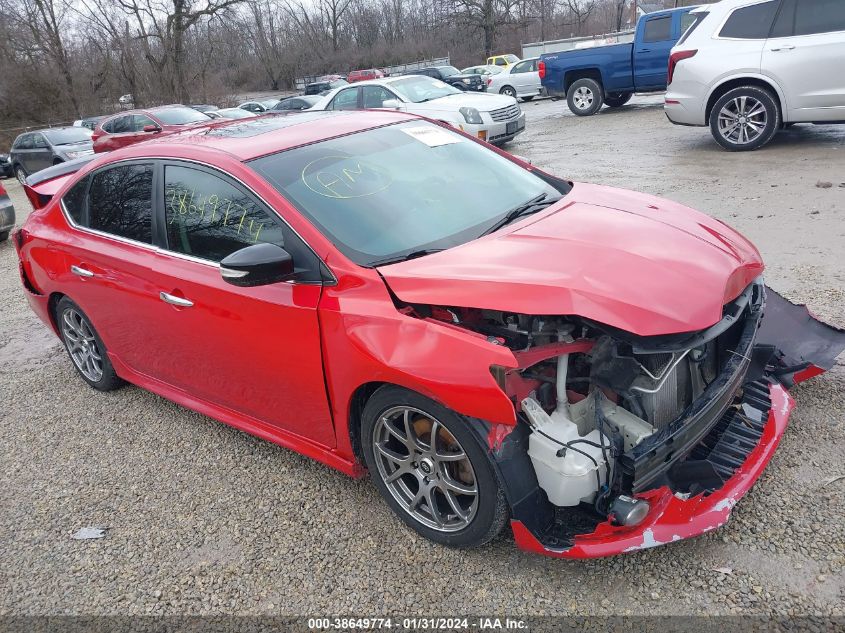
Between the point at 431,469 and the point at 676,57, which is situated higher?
the point at 676,57

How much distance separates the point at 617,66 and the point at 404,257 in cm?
1380

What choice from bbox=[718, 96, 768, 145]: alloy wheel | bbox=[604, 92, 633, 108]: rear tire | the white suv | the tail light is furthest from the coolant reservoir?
bbox=[604, 92, 633, 108]: rear tire

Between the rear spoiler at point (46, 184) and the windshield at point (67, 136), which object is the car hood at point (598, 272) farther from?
the windshield at point (67, 136)

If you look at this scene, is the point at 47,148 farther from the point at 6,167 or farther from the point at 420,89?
the point at 420,89

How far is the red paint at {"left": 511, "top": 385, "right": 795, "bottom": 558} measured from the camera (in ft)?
7.41

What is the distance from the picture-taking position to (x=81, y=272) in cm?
396

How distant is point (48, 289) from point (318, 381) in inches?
106

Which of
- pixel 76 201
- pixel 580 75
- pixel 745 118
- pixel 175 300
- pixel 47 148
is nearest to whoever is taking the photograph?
pixel 175 300

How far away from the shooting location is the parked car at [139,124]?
14555mm

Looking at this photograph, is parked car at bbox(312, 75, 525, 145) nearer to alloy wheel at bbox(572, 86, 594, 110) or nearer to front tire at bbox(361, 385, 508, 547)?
alloy wheel at bbox(572, 86, 594, 110)

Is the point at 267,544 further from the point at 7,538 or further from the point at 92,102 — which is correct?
the point at 92,102

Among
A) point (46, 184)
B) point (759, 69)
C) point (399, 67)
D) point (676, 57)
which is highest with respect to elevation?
point (676, 57)

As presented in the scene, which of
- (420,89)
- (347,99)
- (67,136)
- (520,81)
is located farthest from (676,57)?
(520,81)

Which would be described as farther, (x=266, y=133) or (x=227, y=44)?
(x=227, y=44)
